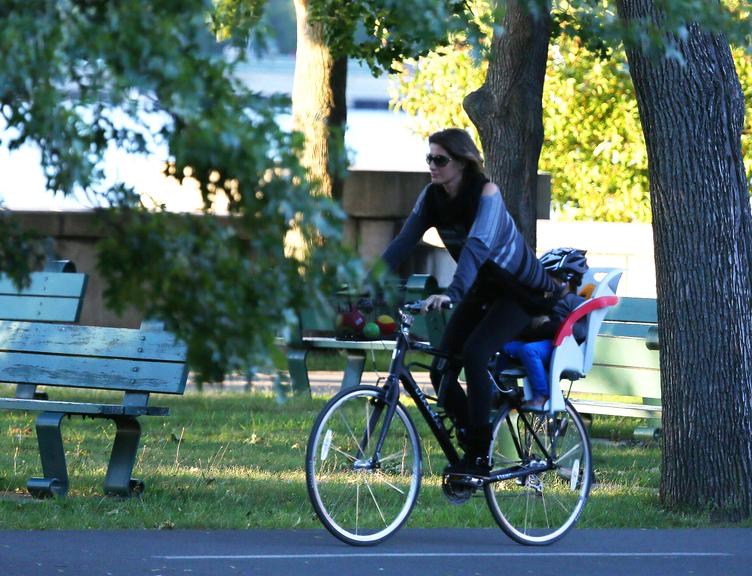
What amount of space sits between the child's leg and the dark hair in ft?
3.33

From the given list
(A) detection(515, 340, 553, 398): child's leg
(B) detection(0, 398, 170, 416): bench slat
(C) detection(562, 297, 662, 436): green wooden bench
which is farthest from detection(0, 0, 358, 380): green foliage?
(C) detection(562, 297, 662, 436): green wooden bench

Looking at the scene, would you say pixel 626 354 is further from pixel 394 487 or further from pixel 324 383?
pixel 324 383

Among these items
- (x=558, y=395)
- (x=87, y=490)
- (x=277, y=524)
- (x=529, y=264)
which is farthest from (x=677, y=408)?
(x=87, y=490)

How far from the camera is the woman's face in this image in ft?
23.0

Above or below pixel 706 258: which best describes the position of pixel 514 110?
above

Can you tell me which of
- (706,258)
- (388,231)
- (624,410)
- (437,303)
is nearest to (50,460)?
(437,303)

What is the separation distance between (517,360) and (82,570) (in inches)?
95.7

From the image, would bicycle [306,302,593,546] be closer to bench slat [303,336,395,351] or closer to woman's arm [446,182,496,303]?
woman's arm [446,182,496,303]

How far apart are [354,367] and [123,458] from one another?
5.18 metres

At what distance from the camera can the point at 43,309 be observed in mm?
9062

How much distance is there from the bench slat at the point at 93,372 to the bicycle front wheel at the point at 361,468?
134 centimetres

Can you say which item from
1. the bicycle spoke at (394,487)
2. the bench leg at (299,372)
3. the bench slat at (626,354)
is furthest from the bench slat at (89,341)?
the bench leg at (299,372)

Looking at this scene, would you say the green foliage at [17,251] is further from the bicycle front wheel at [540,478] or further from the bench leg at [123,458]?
the bench leg at [123,458]

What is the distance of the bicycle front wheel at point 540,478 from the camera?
7.41 m
